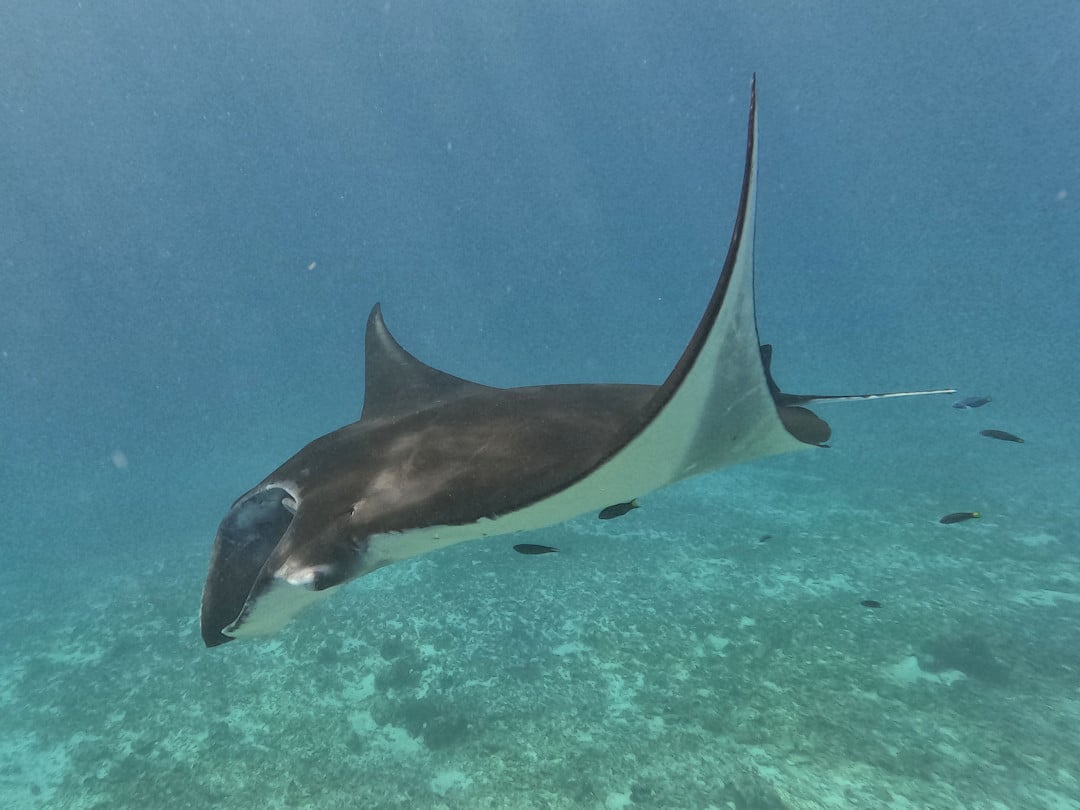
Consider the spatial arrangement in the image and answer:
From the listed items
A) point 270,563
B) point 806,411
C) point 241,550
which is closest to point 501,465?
point 270,563

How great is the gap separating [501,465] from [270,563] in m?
1.18

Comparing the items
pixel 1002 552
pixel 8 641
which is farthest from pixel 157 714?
pixel 1002 552

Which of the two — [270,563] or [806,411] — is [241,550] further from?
[806,411]

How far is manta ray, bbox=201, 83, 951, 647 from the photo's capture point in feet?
7.10

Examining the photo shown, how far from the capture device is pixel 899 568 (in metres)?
9.00

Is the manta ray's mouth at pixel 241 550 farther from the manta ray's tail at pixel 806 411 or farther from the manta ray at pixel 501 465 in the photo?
the manta ray's tail at pixel 806 411

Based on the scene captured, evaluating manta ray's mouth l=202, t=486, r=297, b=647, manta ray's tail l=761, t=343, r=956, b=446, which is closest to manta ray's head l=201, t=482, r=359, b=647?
manta ray's mouth l=202, t=486, r=297, b=647

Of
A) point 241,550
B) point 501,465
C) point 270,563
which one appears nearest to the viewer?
point 270,563

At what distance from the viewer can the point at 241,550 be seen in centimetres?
335

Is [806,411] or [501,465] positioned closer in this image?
[501,465]

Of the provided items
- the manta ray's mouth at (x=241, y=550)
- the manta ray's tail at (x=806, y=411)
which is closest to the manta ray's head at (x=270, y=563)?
the manta ray's mouth at (x=241, y=550)

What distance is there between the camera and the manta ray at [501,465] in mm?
2164

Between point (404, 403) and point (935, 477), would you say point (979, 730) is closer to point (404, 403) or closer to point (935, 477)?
point (404, 403)

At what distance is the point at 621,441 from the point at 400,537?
113 centimetres
